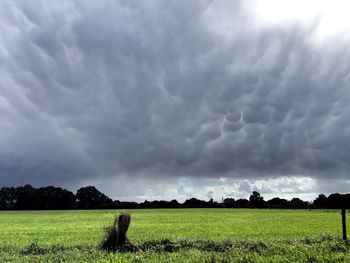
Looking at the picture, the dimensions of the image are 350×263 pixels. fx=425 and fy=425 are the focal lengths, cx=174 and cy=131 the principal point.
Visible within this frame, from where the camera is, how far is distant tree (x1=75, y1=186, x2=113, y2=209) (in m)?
175

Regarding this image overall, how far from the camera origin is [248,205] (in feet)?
559

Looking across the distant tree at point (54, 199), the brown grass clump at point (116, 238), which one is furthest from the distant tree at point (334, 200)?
the brown grass clump at point (116, 238)

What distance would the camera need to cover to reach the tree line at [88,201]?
16060cm

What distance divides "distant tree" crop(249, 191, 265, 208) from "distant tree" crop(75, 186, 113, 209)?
5778 cm

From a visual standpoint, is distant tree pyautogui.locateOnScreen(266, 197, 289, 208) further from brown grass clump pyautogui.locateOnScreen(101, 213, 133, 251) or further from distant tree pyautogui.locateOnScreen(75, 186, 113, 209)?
brown grass clump pyautogui.locateOnScreen(101, 213, 133, 251)

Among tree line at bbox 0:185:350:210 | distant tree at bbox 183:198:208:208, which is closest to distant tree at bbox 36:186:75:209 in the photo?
tree line at bbox 0:185:350:210

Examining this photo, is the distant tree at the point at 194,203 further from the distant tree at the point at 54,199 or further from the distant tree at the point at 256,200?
the distant tree at the point at 54,199

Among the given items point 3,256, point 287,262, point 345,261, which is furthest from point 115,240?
point 345,261

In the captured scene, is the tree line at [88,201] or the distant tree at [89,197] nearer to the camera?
the tree line at [88,201]

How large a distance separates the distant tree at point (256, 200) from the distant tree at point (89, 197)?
57777 millimetres

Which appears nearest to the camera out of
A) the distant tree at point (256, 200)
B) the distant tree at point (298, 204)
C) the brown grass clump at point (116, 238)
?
the brown grass clump at point (116, 238)

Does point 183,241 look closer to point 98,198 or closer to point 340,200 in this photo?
point 340,200

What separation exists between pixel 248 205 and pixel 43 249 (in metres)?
156

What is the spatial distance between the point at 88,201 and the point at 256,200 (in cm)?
7011
